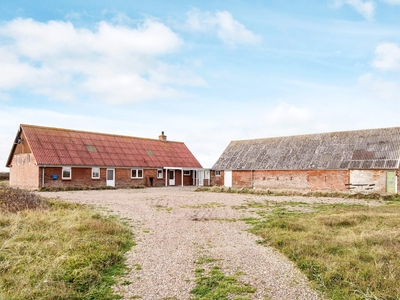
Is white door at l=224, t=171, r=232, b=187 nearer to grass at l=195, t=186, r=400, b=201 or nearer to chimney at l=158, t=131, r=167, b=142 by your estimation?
grass at l=195, t=186, r=400, b=201

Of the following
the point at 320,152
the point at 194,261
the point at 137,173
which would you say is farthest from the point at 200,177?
the point at 194,261

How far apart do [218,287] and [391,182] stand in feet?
85.8

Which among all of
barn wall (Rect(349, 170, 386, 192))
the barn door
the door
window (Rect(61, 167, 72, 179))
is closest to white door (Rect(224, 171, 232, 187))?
the barn door

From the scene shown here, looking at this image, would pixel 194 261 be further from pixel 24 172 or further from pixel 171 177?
pixel 171 177

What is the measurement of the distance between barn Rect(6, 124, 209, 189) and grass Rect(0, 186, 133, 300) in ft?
70.5

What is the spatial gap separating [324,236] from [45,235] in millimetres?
7711

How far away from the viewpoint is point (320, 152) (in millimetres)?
33406

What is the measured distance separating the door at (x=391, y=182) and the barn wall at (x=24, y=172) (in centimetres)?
3010

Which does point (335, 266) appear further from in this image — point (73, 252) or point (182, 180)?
point (182, 180)

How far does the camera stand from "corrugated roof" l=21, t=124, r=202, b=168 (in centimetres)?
3256

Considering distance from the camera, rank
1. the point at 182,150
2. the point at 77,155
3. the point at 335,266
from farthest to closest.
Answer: the point at 182,150
the point at 77,155
the point at 335,266

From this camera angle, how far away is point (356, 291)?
572 cm

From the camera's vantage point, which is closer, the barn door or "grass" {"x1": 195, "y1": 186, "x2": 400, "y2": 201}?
"grass" {"x1": 195, "y1": 186, "x2": 400, "y2": 201}

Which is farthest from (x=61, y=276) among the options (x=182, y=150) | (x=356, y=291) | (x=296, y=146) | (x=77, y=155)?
(x=182, y=150)
